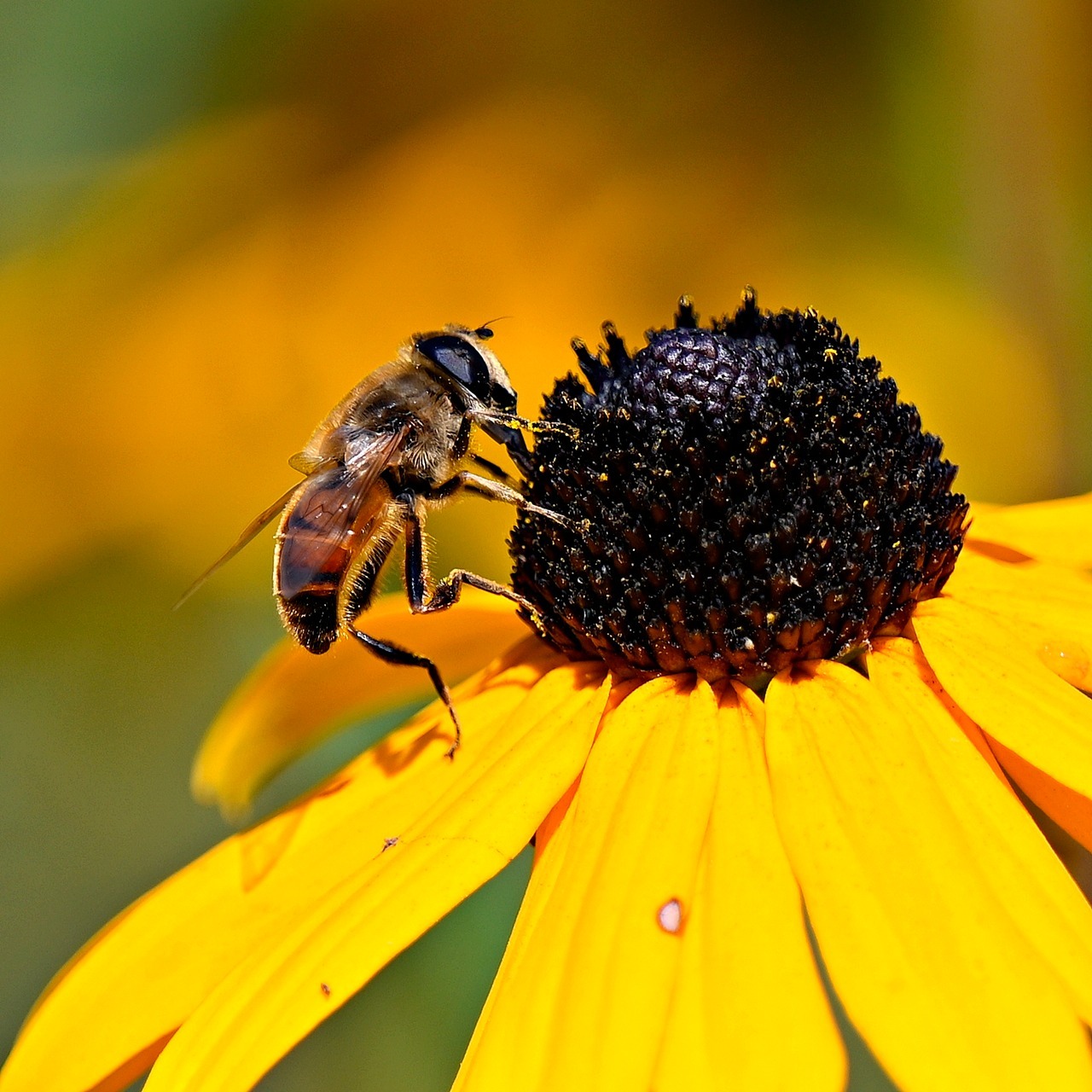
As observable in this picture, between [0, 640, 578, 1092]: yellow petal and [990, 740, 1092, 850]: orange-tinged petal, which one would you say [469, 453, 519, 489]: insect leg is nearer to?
[0, 640, 578, 1092]: yellow petal

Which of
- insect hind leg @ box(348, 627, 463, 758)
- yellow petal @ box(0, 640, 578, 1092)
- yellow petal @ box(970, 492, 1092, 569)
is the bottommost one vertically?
yellow petal @ box(970, 492, 1092, 569)

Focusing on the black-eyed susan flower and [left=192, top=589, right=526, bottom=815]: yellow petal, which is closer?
the black-eyed susan flower

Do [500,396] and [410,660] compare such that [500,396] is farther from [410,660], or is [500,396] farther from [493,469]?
[410,660]

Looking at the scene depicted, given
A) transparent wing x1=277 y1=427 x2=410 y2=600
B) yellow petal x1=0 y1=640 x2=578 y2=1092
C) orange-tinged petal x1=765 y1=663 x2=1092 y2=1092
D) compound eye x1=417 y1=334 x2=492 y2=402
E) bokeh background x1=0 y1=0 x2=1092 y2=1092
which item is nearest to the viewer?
orange-tinged petal x1=765 y1=663 x2=1092 y2=1092

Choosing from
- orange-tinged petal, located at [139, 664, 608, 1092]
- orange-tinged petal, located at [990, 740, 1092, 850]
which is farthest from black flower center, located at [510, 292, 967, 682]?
orange-tinged petal, located at [990, 740, 1092, 850]

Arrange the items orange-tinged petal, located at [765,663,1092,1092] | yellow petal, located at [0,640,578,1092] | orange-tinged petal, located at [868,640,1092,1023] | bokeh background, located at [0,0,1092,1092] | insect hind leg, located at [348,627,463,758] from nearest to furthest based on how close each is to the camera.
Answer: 1. orange-tinged petal, located at [765,663,1092,1092]
2. orange-tinged petal, located at [868,640,1092,1023]
3. yellow petal, located at [0,640,578,1092]
4. insect hind leg, located at [348,627,463,758]
5. bokeh background, located at [0,0,1092,1092]

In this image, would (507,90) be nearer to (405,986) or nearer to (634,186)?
(634,186)

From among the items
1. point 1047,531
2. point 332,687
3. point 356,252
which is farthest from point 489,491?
point 356,252
